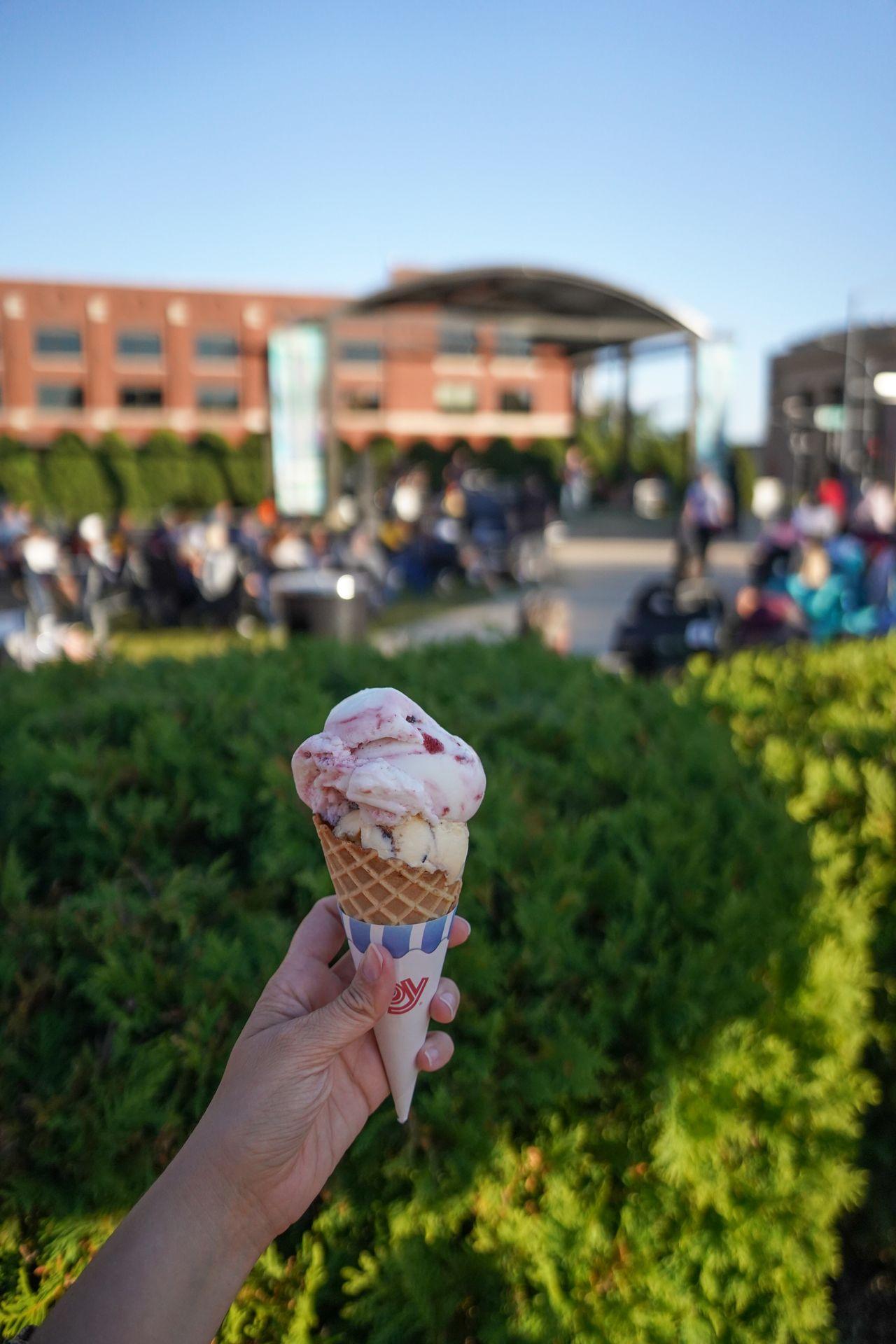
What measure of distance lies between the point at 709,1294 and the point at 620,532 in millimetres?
26297

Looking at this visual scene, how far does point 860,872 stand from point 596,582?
16030 mm

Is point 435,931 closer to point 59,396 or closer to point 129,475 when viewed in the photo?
point 129,475

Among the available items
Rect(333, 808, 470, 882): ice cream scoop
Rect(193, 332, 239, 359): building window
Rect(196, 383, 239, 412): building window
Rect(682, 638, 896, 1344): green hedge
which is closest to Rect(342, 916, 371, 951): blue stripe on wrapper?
Rect(333, 808, 470, 882): ice cream scoop

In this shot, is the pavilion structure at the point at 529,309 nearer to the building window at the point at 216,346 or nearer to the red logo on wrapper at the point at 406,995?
the red logo on wrapper at the point at 406,995

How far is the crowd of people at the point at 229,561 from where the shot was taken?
1148cm

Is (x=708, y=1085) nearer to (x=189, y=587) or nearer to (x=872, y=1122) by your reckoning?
(x=872, y=1122)

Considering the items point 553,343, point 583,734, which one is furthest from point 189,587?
point 553,343

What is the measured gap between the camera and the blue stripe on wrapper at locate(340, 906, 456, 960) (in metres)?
1.62

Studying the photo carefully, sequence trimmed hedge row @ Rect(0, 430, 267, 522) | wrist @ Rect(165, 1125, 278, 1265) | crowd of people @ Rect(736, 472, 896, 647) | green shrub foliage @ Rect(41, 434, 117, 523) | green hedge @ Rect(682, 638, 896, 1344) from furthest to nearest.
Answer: green shrub foliage @ Rect(41, 434, 117, 523) → trimmed hedge row @ Rect(0, 430, 267, 522) → crowd of people @ Rect(736, 472, 896, 647) → green hedge @ Rect(682, 638, 896, 1344) → wrist @ Rect(165, 1125, 278, 1265)

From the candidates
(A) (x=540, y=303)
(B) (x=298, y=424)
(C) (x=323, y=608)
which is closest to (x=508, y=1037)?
(C) (x=323, y=608)

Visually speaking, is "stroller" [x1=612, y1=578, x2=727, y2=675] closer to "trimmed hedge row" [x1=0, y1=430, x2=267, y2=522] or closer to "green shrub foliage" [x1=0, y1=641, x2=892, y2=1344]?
"green shrub foliage" [x1=0, y1=641, x2=892, y2=1344]

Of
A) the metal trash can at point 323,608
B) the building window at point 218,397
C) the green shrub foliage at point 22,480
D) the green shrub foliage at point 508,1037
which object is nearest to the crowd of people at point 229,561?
the metal trash can at point 323,608

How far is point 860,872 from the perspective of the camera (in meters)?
2.95

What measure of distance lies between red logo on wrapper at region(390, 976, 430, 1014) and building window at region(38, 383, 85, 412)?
5461 cm
